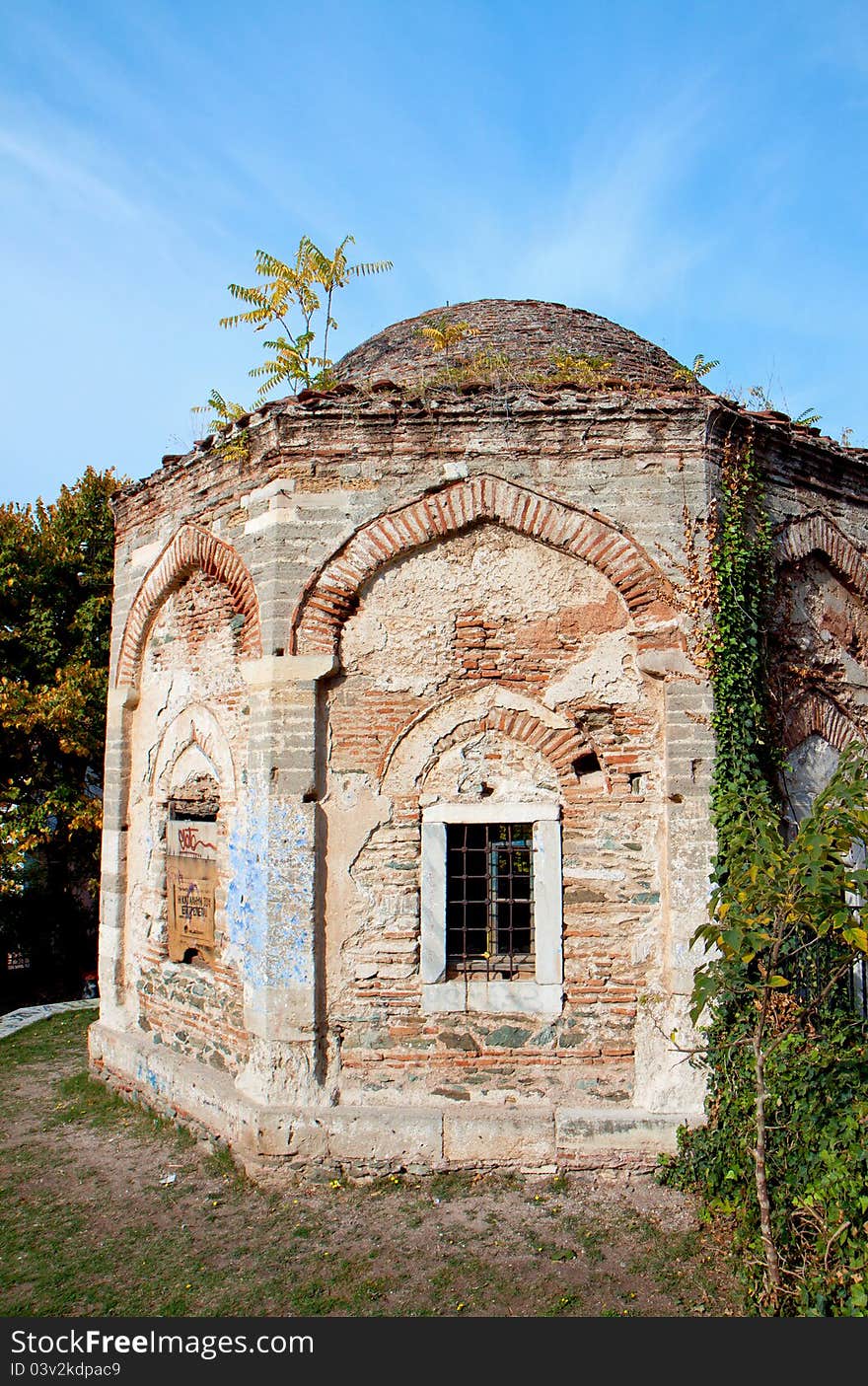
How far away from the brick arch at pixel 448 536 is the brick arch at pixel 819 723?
170 cm

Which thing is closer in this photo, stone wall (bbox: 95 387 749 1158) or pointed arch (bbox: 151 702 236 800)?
stone wall (bbox: 95 387 749 1158)

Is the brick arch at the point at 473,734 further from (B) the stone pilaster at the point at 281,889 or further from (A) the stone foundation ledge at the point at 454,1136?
(A) the stone foundation ledge at the point at 454,1136

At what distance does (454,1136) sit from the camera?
6.00 metres

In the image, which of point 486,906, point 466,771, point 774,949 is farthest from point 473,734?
point 774,949

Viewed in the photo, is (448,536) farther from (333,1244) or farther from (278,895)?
(333,1244)

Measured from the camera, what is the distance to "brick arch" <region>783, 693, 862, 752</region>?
7070 mm

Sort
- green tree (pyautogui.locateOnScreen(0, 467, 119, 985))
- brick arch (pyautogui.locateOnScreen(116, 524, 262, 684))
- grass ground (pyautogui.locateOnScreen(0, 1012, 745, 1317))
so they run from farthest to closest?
green tree (pyautogui.locateOnScreen(0, 467, 119, 985)) → brick arch (pyautogui.locateOnScreen(116, 524, 262, 684)) → grass ground (pyautogui.locateOnScreen(0, 1012, 745, 1317))

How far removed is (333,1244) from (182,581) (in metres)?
5.22

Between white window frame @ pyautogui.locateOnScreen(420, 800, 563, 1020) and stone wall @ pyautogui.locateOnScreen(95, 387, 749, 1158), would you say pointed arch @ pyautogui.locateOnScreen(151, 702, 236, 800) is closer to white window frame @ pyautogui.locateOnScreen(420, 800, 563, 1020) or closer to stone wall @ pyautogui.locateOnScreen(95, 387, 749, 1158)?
stone wall @ pyautogui.locateOnScreen(95, 387, 749, 1158)

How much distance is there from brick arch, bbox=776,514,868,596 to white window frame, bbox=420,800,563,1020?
283 centimetres

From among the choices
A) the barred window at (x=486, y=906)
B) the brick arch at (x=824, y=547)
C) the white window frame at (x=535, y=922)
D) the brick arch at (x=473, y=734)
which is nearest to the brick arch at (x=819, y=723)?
the brick arch at (x=824, y=547)

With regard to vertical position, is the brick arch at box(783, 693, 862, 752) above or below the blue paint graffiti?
above

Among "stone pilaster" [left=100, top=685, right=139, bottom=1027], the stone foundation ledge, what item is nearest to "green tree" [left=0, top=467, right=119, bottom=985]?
"stone pilaster" [left=100, top=685, right=139, bottom=1027]

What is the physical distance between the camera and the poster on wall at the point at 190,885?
729cm
